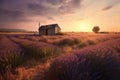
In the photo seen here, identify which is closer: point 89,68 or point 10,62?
point 89,68

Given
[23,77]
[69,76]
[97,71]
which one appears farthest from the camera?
[23,77]

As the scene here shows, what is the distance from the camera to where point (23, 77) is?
5055mm

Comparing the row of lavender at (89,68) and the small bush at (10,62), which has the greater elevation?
the row of lavender at (89,68)

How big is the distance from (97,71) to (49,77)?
107 centimetres

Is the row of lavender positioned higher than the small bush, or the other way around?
the row of lavender

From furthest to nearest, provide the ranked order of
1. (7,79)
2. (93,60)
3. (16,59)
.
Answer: (16,59) → (7,79) → (93,60)

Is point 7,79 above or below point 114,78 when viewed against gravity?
below

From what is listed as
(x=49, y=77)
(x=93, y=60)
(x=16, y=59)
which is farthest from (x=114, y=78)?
(x=16, y=59)

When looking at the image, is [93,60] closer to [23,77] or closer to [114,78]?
[114,78]

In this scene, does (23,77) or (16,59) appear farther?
(16,59)

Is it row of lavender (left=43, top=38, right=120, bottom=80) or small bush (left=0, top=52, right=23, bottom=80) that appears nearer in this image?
row of lavender (left=43, top=38, right=120, bottom=80)

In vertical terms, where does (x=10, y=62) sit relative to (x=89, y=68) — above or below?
below

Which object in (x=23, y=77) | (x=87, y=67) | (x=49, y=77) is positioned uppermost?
(x=87, y=67)

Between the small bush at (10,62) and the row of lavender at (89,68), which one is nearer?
the row of lavender at (89,68)
